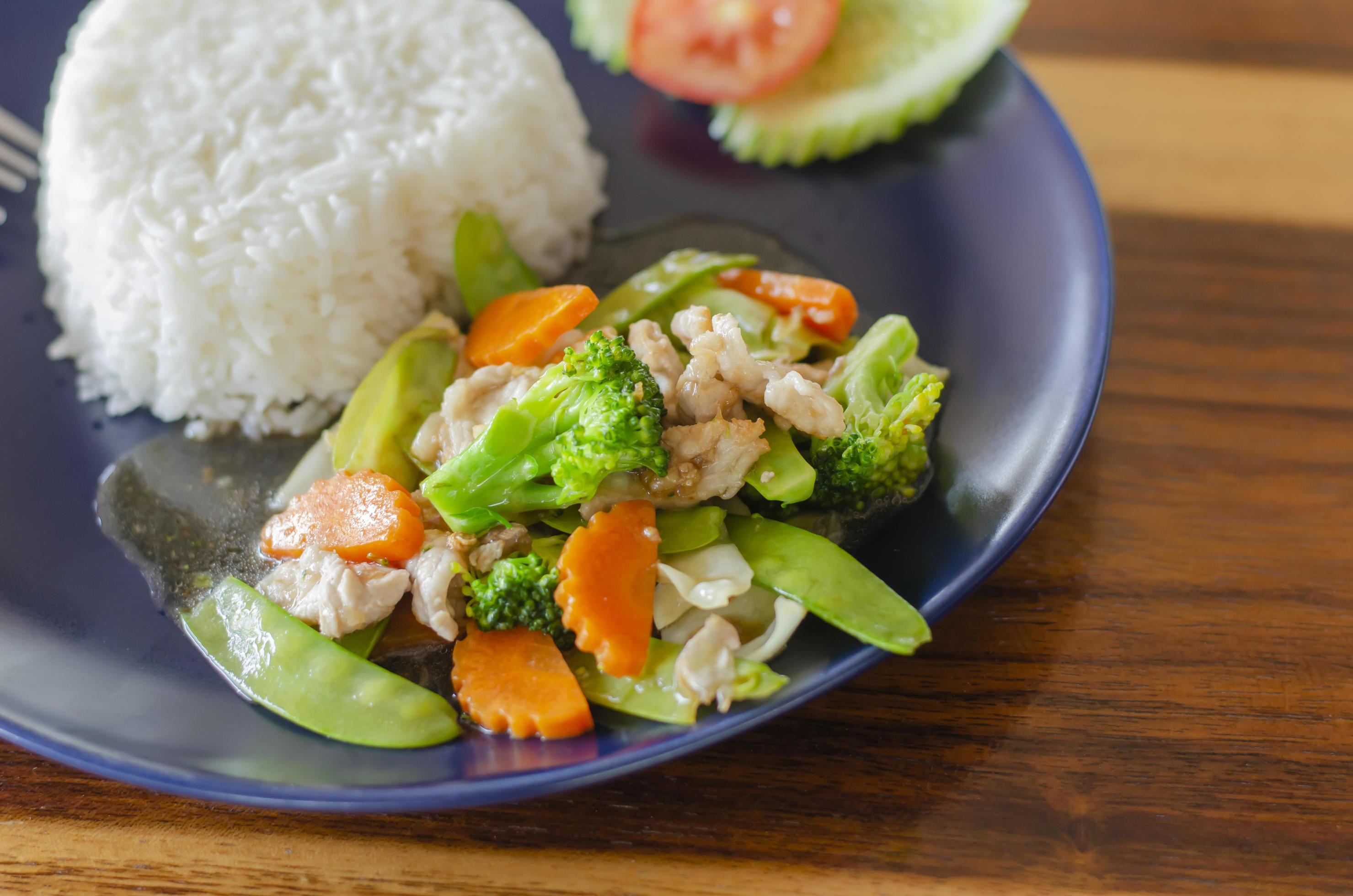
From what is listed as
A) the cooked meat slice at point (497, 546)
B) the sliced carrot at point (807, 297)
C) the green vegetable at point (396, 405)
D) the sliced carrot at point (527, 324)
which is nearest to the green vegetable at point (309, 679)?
the cooked meat slice at point (497, 546)

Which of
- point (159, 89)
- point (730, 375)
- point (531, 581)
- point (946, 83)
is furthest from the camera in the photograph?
point (946, 83)

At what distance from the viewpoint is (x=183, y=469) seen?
9.46 feet

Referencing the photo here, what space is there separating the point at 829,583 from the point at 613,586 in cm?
47

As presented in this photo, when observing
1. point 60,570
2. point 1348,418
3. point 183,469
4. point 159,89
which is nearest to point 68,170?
point 159,89

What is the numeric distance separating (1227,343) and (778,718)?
2042 mm

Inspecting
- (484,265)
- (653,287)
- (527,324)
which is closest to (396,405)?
(527,324)

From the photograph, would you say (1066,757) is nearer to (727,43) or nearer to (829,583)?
(829,583)

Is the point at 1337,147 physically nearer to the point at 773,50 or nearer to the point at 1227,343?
the point at 1227,343

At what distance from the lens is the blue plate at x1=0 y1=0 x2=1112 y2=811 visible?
6.48 feet

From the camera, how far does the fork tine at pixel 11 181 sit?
337 cm

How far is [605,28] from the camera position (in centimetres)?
376

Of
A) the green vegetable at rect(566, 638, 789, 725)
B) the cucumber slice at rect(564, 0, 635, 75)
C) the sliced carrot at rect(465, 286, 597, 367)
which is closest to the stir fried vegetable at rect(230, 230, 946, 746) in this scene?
the green vegetable at rect(566, 638, 789, 725)

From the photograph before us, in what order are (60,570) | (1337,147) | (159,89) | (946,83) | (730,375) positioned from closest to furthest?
(730,375) < (60,570) < (159,89) < (946,83) < (1337,147)

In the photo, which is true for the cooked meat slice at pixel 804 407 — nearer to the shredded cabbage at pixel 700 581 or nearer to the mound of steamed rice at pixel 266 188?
the shredded cabbage at pixel 700 581
